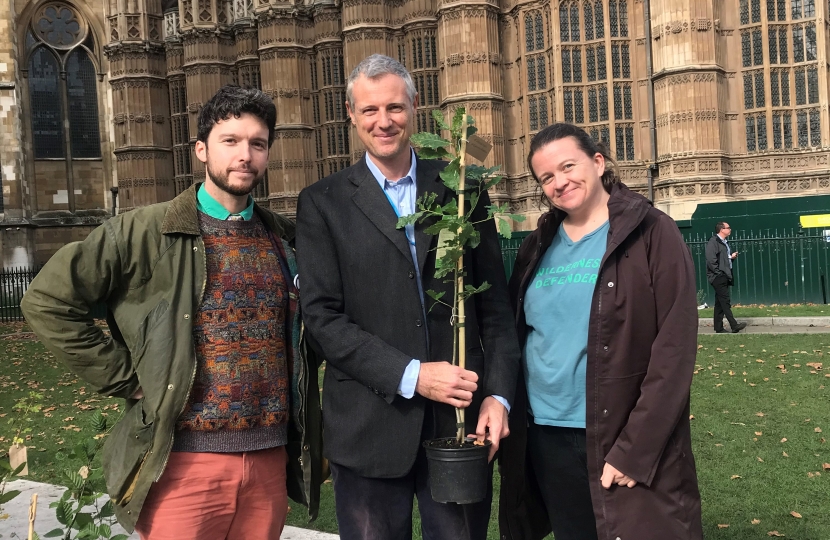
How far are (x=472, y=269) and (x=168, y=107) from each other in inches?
1217

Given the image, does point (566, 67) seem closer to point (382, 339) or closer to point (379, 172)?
point (379, 172)

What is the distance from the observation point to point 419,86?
24672 millimetres

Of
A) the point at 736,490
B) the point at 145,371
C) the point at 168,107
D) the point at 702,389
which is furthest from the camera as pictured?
the point at 168,107

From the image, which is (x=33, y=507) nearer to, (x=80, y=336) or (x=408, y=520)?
(x=80, y=336)

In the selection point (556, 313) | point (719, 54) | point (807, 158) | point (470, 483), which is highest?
point (719, 54)

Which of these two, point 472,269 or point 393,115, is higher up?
point 393,115

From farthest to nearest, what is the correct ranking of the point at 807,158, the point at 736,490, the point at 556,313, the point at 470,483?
the point at 807,158 < the point at 736,490 < the point at 556,313 < the point at 470,483

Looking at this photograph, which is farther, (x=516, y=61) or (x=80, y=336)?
(x=516, y=61)

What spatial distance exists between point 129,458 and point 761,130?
20.9 m

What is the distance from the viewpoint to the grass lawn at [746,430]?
448cm

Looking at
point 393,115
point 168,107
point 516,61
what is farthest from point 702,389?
point 168,107

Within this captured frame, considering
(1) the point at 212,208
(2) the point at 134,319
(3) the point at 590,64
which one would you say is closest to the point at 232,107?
(1) the point at 212,208

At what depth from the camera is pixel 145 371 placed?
2473 millimetres

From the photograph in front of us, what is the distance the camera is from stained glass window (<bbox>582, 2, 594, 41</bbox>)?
22.0 meters
